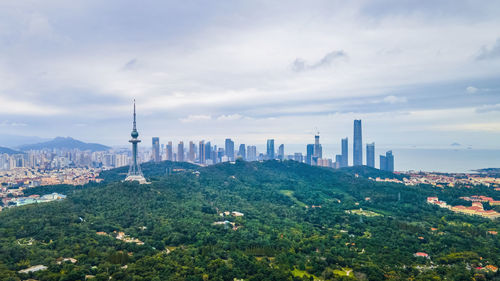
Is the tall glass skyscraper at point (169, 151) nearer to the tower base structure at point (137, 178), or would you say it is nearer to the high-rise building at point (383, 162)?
the tower base structure at point (137, 178)

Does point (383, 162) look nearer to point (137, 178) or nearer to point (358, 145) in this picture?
point (358, 145)

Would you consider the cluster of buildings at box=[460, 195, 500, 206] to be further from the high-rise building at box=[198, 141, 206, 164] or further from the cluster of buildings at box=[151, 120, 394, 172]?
the high-rise building at box=[198, 141, 206, 164]

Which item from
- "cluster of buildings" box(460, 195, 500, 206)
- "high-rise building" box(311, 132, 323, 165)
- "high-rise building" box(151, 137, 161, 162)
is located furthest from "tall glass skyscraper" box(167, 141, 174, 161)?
"cluster of buildings" box(460, 195, 500, 206)

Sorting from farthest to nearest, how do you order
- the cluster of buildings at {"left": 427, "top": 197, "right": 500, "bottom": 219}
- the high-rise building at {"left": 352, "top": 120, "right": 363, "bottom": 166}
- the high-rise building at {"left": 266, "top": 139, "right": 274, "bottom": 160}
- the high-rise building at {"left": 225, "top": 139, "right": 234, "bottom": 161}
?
the high-rise building at {"left": 225, "top": 139, "right": 234, "bottom": 161}
the high-rise building at {"left": 266, "top": 139, "right": 274, "bottom": 160}
the high-rise building at {"left": 352, "top": 120, "right": 363, "bottom": 166}
the cluster of buildings at {"left": 427, "top": 197, "right": 500, "bottom": 219}

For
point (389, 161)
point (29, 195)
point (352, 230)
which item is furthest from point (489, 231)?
point (389, 161)

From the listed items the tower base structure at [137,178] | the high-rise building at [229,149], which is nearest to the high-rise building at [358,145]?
the high-rise building at [229,149]

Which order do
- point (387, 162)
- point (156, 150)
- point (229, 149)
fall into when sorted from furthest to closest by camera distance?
point (229, 149) → point (156, 150) → point (387, 162)

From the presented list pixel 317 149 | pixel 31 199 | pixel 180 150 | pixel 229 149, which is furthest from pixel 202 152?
pixel 31 199
